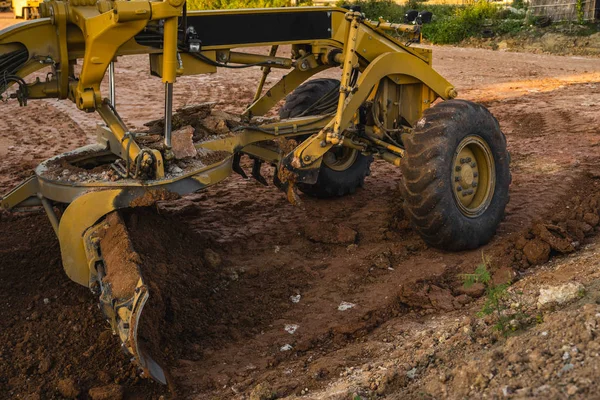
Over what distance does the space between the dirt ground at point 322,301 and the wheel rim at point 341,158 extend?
36cm

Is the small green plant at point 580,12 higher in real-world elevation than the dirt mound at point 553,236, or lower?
higher

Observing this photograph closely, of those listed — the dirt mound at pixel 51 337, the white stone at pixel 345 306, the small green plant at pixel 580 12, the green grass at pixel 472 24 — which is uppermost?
the small green plant at pixel 580 12

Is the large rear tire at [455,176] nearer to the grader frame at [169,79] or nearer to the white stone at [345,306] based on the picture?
the grader frame at [169,79]

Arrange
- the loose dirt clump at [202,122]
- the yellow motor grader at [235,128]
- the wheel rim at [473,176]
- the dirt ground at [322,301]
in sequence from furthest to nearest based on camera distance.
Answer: the wheel rim at [473,176] → the loose dirt clump at [202,122] → the yellow motor grader at [235,128] → the dirt ground at [322,301]

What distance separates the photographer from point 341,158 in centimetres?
778

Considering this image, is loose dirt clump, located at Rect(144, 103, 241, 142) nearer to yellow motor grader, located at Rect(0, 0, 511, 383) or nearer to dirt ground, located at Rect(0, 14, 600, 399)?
yellow motor grader, located at Rect(0, 0, 511, 383)

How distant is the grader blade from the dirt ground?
359mm

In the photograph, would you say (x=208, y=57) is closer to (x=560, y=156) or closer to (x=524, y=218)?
(x=524, y=218)

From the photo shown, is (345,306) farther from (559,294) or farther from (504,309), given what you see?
(559,294)

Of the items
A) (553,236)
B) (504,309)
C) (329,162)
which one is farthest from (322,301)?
(329,162)

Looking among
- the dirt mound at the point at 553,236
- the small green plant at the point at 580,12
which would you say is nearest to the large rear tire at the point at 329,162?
the dirt mound at the point at 553,236

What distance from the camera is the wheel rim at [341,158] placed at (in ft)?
25.2

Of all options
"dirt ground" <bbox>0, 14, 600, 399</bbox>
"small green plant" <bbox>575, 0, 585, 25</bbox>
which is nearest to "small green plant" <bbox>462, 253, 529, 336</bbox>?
"dirt ground" <bbox>0, 14, 600, 399</bbox>

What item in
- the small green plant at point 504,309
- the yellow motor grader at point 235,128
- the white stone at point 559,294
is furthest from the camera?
the yellow motor grader at point 235,128
